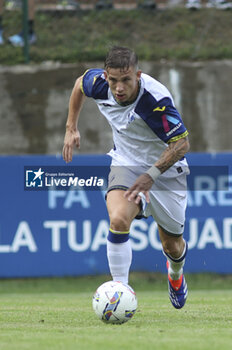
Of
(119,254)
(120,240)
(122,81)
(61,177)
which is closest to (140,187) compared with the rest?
(120,240)

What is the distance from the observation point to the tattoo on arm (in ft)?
21.7

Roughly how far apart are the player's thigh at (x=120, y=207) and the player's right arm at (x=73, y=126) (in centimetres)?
56

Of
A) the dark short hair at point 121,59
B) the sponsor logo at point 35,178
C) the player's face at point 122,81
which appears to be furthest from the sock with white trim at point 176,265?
the dark short hair at point 121,59

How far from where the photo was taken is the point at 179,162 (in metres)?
7.34

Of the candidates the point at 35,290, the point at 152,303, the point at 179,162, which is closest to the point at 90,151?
the point at 35,290

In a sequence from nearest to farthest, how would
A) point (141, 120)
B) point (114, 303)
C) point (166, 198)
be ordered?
point (114, 303), point (141, 120), point (166, 198)

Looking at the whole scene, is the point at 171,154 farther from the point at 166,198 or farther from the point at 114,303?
the point at 114,303

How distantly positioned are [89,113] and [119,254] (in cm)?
830

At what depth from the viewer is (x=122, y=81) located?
6520 millimetres

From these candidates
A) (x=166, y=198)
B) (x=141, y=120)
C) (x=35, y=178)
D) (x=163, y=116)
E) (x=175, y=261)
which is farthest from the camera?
(x=35, y=178)

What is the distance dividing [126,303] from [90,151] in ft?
27.5

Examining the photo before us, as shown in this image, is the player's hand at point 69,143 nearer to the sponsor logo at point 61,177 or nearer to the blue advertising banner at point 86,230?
the sponsor logo at point 61,177

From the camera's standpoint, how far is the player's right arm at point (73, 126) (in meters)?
7.08

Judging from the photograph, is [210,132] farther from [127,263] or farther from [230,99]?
[127,263]
